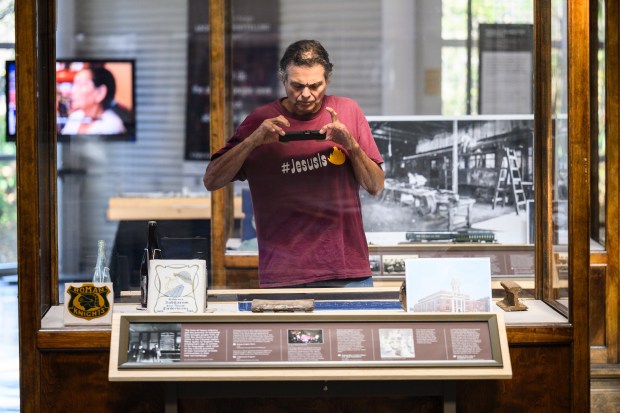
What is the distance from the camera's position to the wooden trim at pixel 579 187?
2863 mm

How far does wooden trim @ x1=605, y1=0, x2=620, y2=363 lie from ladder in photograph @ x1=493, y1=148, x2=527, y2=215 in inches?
72.2

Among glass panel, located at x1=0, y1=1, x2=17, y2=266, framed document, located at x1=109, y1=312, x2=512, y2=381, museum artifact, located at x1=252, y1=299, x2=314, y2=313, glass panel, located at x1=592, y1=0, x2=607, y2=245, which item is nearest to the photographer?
framed document, located at x1=109, y1=312, x2=512, y2=381

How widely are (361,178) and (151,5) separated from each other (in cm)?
162

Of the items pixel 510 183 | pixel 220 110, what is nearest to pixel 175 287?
pixel 510 183

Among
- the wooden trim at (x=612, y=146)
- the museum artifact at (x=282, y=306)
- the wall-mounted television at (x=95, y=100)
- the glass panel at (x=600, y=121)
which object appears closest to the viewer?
the museum artifact at (x=282, y=306)

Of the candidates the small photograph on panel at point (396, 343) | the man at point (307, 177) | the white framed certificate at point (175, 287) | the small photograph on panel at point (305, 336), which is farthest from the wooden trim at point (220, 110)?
the small photograph on panel at point (396, 343)

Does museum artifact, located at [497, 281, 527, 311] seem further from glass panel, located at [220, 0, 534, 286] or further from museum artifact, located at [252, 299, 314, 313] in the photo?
museum artifact, located at [252, 299, 314, 313]

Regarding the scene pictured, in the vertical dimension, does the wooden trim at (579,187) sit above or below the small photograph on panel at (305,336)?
above

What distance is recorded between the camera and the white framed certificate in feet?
9.03

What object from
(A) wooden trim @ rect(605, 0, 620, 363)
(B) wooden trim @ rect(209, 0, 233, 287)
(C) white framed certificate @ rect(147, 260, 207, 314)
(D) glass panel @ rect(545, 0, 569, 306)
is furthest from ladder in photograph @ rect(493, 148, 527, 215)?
(A) wooden trim @ rect(605, 0, 620, 363)

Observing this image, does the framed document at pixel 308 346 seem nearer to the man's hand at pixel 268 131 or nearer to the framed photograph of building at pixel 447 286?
the framed photograph of building at pixel 447 286

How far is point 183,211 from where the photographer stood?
12.3 feet

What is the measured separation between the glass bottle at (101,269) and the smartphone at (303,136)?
67 centimetres

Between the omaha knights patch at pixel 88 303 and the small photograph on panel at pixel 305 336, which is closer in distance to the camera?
the small photograph on panel at pixel 305 336
